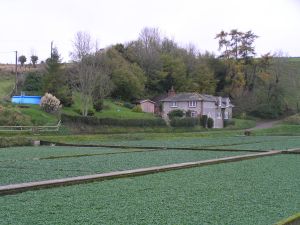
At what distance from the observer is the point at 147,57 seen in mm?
77875

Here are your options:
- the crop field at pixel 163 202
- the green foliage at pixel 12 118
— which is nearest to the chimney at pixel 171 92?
the green foliage at pixel 12 118

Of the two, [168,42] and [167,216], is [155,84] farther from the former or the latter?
[167,216]

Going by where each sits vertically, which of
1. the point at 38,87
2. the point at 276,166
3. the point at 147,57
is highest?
the point at 147,57

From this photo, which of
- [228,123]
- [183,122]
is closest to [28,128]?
[183,122]

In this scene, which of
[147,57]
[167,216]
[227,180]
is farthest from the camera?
[147,57]

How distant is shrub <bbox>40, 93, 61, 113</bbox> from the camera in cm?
5070

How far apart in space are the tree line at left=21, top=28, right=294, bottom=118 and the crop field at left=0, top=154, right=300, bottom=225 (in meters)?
44.7

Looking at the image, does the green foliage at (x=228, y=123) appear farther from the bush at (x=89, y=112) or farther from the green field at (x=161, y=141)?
the green field at (x=161, y=141)

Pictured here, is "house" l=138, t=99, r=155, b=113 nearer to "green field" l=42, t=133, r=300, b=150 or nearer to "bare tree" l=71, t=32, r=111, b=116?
"bare tree" l=71, t=32, r=111, b=116

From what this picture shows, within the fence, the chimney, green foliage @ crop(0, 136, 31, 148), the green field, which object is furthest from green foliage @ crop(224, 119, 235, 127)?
green foliage @ crop(0, 136, 31, 148)

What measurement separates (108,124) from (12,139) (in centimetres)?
1900

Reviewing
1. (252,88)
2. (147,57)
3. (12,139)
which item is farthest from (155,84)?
(12,139)

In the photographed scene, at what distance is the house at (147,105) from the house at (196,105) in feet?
5.43

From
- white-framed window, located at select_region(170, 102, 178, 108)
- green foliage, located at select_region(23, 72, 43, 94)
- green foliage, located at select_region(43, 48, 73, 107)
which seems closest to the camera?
green foliage, located at select_region(43, 48, 73, 107)
